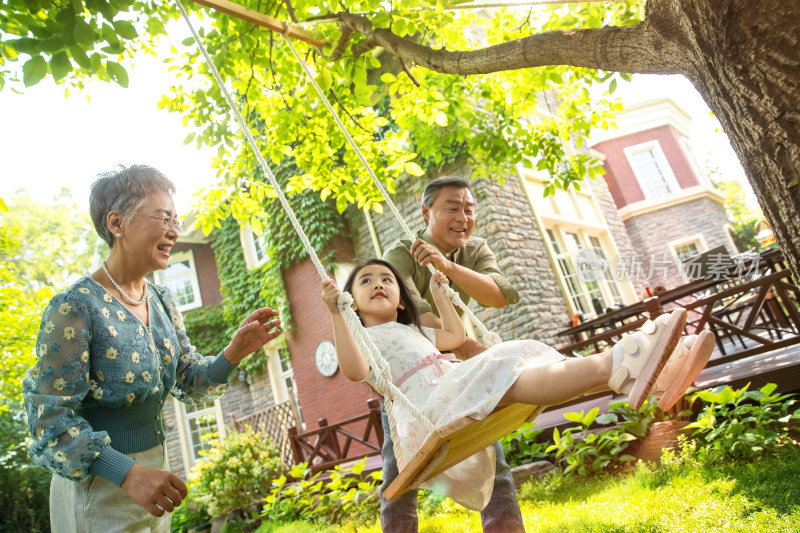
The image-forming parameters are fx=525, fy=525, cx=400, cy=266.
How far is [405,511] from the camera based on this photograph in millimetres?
2322

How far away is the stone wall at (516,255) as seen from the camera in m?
7.63

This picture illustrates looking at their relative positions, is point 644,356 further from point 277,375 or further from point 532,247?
point 277,375

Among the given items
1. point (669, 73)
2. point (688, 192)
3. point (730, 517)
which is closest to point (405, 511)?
point (730, 517)

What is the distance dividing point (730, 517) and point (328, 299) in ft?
7.48

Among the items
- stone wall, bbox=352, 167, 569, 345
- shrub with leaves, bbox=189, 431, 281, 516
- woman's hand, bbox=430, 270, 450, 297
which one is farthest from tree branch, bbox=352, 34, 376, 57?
shrub with leaves, bbox=189, 431, 281, 516

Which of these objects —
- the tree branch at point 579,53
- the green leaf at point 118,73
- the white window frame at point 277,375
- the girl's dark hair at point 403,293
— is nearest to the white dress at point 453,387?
the girl's dark hair at point 403,293

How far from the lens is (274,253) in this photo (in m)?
10.7

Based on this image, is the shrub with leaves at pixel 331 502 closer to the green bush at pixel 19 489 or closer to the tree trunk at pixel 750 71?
the tree trunk at pixel 750 71

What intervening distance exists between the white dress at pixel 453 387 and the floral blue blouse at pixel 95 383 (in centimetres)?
78

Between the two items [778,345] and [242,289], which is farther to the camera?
[242,289]

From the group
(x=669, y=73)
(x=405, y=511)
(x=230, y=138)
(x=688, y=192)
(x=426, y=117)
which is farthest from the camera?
(x=688, y=192)

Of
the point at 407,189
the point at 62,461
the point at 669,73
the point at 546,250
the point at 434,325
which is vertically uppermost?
the point at 407,189

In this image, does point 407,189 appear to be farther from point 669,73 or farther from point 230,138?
point 669,73

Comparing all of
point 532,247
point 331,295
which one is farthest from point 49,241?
point 331,295
